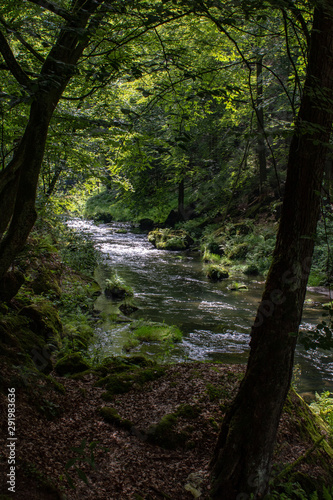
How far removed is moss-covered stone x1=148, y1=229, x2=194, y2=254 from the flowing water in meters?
2.21

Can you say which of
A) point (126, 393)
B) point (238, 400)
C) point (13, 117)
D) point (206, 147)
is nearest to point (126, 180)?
point (13, 117)

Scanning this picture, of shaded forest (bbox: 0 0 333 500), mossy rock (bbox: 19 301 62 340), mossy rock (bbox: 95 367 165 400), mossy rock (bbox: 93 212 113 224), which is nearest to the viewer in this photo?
shaded forest (bbox: 0 0 333 500)

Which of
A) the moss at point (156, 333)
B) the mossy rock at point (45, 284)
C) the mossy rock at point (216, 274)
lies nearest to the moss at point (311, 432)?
the moss at point (156, 333)

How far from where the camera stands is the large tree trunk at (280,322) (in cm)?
296

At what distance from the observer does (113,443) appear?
374cm

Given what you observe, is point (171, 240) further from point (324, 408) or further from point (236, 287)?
point (324, 408)

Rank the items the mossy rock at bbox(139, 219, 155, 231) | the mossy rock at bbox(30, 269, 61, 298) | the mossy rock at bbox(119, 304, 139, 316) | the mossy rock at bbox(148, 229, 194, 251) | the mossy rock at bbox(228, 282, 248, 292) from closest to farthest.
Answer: the mossy rock at bbox(30, 269, 61, 298), the mossy rock at bbox(119, 304, 139, 316), the mossy rock at bbox(228, 282, 248, 292), the mossy rock at bbox(148, 229, 194, 251), the mossy rock at bbox(139, 219, 155, 231)

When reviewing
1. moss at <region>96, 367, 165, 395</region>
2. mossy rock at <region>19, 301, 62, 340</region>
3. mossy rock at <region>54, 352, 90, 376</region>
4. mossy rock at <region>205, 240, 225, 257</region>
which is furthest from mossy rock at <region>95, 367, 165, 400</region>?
mossy rock at <region>205, 240, 225, 257</region>

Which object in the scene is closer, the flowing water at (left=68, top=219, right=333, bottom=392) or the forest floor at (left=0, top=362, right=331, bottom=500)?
the forest floor at (left=0, top=362, right=331, bottom=500)

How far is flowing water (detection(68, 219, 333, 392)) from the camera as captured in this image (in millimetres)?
7633

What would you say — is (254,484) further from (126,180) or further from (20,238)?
(126,180)

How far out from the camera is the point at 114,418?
416 cm

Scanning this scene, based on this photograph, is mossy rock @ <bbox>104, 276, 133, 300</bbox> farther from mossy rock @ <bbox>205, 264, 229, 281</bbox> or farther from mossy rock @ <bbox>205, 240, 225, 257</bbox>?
mossy rock @ <bbox>205, 240, 225, 257</bbox>

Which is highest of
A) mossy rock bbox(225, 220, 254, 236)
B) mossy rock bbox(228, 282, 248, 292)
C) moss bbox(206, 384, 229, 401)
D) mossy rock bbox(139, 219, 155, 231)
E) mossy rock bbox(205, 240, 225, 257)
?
mossy rock bbox(225, 220, 254, 236)
